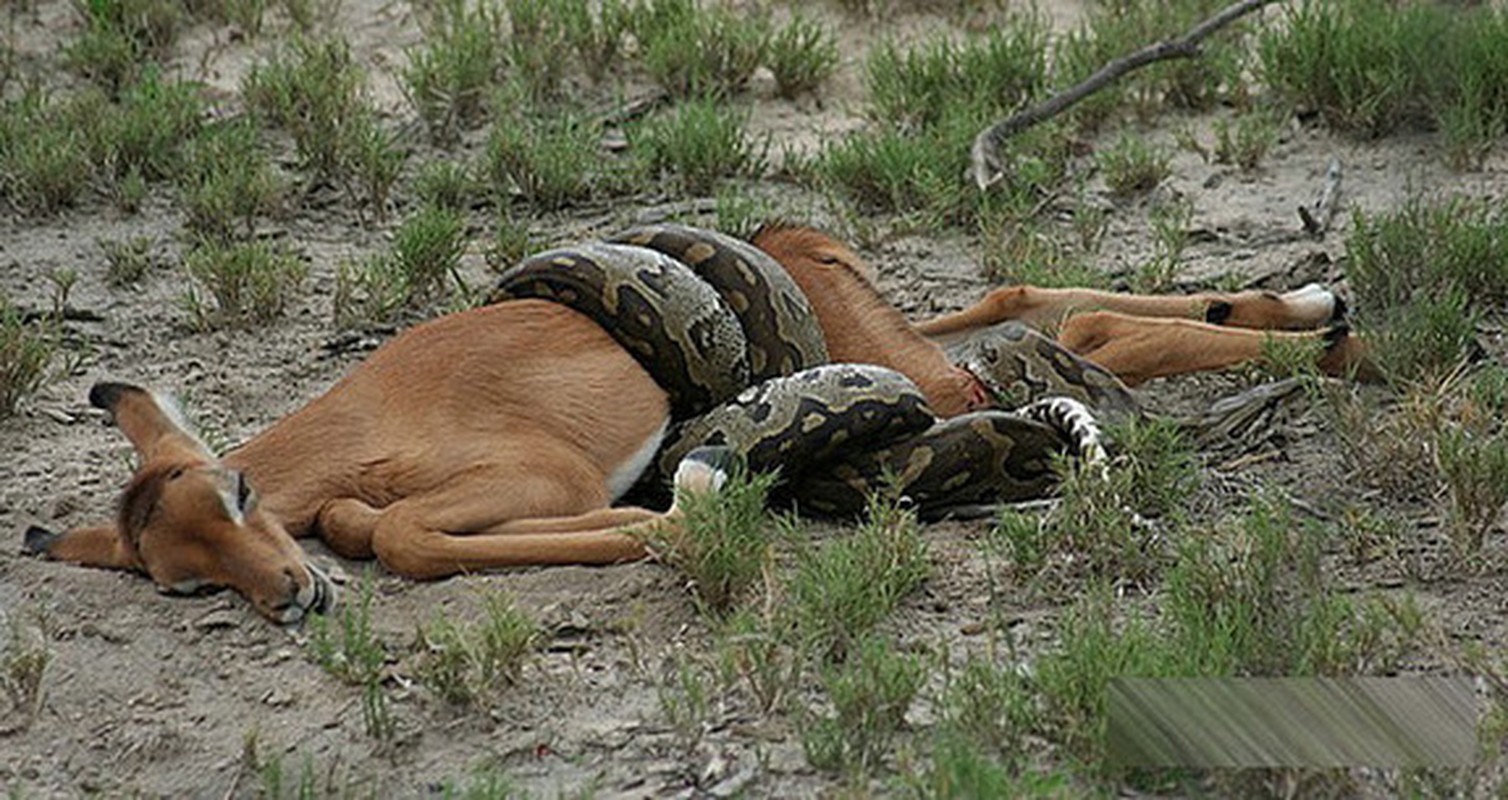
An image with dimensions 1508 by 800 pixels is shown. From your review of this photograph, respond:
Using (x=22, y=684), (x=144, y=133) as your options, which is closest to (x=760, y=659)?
(x=22, y=684)

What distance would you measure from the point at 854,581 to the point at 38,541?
2760mm

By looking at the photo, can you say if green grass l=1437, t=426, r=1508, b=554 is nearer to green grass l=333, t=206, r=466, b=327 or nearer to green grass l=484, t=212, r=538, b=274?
green grass l=333, t=206, r=466, b=327

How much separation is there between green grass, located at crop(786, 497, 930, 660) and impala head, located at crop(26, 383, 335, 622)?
1489 millimetres

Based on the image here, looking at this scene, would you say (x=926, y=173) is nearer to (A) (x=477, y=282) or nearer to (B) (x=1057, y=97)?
(B) (x=1057, y=97)

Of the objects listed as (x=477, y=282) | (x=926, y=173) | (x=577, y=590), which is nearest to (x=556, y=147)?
(x=477, y=282)

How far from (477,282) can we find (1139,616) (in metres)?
4.75

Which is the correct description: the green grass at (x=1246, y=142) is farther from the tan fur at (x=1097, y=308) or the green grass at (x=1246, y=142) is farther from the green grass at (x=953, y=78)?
the tan fur at (x=1097, y=308)

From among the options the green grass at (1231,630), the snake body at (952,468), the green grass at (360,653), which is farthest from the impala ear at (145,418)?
the green grass at (1231,630)

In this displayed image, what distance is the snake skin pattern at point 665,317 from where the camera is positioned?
828 centimetres

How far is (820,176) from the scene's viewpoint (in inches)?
453

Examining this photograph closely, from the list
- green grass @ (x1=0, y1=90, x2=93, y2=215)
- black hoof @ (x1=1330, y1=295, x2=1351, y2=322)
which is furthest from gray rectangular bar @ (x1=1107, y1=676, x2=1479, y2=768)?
green grass @ (x1=0, y1=90, x2=93, y2=215)

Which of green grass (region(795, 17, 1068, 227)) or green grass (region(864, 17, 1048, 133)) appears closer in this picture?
green grass (region(795, 17, 1068, 227))

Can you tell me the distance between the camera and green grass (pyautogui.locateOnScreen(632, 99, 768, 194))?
11.5 meters

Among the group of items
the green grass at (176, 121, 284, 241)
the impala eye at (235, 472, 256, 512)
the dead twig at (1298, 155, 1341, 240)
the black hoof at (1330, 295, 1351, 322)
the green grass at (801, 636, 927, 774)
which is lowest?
the dead twig at (1298, 155, 1341, 240)
